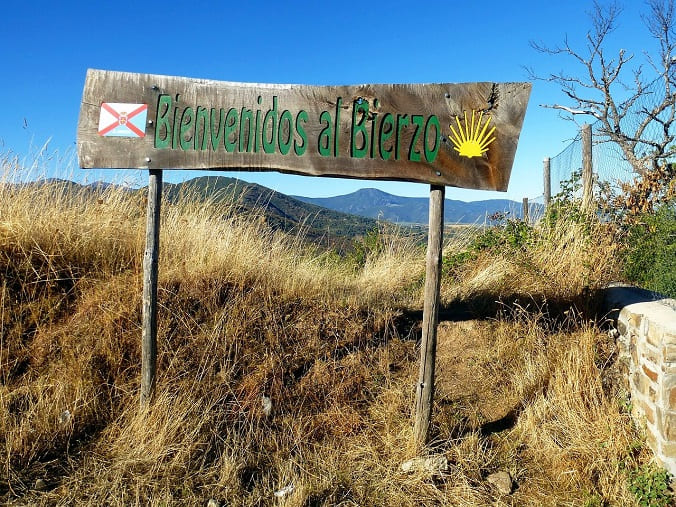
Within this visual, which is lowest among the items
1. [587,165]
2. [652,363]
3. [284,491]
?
[284,491]

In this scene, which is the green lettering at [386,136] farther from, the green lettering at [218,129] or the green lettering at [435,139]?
the green lettering at [218,129]

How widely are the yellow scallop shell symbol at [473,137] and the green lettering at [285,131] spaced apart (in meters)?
1.13

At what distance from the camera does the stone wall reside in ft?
10.3

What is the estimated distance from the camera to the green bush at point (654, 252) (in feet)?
17.7

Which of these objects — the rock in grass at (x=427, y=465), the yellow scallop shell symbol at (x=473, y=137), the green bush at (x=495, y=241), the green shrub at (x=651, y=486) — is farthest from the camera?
the green bush at (x=495, y=241)

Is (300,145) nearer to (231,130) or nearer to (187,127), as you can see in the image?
(231,130)

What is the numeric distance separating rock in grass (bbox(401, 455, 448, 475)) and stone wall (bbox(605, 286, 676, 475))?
4.51 ft

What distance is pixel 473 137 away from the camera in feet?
11.3

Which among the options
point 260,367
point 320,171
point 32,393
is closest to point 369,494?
point 260,367

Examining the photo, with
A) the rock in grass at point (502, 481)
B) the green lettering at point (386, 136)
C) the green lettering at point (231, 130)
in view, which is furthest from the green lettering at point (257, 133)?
the rock in grass at point (502, 481)

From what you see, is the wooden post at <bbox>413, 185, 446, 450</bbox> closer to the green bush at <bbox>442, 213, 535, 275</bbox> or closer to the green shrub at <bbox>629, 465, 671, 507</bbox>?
the green shrub at <bbox>629, 465, 671, 507</bbox>

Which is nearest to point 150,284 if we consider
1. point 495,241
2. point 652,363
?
point 652,363

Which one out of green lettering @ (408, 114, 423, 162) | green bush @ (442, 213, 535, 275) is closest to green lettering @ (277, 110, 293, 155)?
green lettering @ (408, 114, 423, 162)

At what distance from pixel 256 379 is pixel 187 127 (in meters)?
2.02
